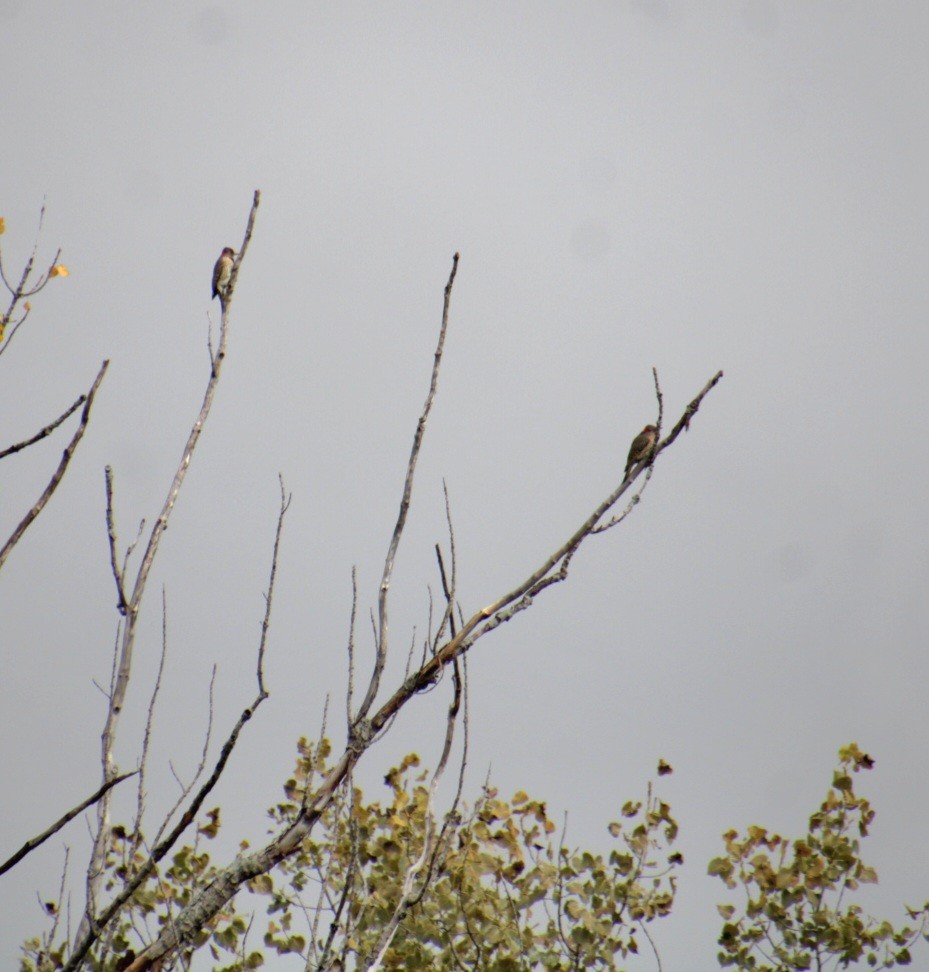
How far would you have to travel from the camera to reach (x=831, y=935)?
805cm

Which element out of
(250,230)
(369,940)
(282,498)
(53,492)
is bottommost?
(53,492)

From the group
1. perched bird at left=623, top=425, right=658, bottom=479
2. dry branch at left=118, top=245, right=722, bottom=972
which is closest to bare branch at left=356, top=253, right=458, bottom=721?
dry branch at left=118, top=245, right=722, bottom=972

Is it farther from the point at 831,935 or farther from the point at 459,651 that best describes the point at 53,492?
the point at 831,935

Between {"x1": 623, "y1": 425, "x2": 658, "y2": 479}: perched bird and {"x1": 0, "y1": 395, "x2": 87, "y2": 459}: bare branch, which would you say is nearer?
{"x1": 0, "y1": 395, "x2": 87, "y2": 459}: bare branch

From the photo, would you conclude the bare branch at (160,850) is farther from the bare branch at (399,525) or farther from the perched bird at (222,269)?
the perched bird at (222,269)

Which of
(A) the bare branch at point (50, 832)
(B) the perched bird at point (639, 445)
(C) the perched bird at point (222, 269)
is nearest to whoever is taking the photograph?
(A) the bare branch at point (50, 832)

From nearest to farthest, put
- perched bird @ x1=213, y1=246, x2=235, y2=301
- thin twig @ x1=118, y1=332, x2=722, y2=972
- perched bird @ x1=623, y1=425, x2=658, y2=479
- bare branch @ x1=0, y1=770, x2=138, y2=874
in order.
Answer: bare branch @ x1=0, y1=770, x2=138, y2=874
thin twig @ x1=118, y1=332, x2=722, y2=972
perched bird @ x1=623, y1=425, x2=658, y2=479
perched bird @ x1=213, y1=246, x2=235, y2=301

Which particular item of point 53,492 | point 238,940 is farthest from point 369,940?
point 53,492

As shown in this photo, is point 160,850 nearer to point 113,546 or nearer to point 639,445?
point 113,546

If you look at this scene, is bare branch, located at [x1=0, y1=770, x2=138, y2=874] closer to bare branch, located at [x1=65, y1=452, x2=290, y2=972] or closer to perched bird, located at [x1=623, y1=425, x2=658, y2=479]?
bare branch, located at [x1=65, y1=452, x2=290, y2=972]

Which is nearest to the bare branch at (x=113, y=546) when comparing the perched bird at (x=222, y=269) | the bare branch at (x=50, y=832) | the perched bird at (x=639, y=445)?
the bare branch at (x=50, y=832)

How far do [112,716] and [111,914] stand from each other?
105 centimetres

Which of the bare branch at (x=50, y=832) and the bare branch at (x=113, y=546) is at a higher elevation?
the bare branch at (x=113, y=546)

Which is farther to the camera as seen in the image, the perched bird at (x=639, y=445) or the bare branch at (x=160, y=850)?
the perched bird at (x=639, y=445)
